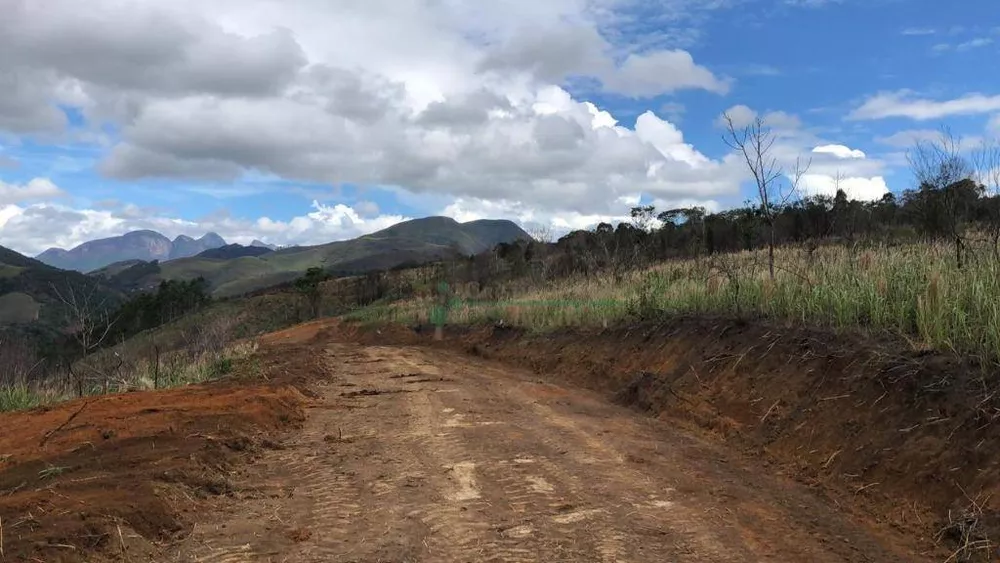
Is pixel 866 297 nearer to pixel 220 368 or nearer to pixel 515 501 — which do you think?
pixel 515 501

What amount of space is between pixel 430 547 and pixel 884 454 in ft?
13.6

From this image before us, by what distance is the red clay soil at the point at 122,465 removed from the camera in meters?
4.07

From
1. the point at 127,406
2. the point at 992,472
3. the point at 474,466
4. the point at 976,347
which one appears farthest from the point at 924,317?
the point at 127,406

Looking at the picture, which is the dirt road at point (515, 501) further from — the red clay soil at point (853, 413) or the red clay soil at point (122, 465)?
the red clay soil at point (853, 413)

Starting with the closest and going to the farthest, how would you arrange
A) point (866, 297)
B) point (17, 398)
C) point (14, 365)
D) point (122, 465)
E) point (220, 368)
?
point (122, 465) < point (866, 297) < point (17, 398) < point (220, 368) < point (14, 365)

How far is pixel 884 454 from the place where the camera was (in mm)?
5746

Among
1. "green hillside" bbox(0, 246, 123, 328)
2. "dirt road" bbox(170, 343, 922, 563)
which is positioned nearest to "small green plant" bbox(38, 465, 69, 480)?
"dirt road" bbox(170, 343, 922, 563)

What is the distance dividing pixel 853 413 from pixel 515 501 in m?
3.68

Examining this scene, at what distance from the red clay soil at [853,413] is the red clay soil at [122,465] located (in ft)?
17.5

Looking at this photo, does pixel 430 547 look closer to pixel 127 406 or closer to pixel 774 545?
pixel 774 545

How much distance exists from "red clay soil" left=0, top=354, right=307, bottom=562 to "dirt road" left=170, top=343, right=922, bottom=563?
31 cm

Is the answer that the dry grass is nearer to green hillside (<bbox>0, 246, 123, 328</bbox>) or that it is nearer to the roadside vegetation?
the roadside vegetation

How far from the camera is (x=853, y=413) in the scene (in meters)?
6.48

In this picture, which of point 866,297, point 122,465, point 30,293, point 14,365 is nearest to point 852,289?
point 866,297
